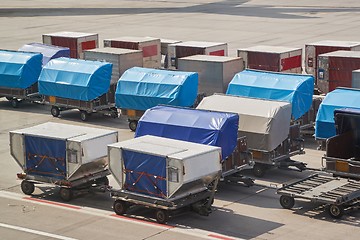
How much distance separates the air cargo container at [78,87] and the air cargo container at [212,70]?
166 inches

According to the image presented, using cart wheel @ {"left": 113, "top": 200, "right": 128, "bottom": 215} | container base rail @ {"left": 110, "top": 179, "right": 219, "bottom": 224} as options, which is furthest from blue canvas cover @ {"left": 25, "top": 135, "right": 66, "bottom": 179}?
container base rail @ {"left": 110, "top": 179, "right": 219, "bottom": 224}

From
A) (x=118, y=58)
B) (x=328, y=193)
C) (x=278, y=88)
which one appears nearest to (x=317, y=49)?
(x=278, y=88)

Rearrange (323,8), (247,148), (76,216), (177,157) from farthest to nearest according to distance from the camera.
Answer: (323,8), (247,148), (76,216), (177,157)

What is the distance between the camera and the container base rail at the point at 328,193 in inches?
1224

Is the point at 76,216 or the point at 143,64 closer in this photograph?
the point at 76,216

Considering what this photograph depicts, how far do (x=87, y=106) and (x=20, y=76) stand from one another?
5339 millimetres

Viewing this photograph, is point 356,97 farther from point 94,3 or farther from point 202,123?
point 94,3

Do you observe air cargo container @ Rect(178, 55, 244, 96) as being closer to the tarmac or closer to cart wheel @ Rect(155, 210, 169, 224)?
the tarmac

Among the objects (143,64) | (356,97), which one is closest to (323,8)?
(143,64)

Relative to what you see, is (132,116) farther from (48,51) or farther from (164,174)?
(164,174)

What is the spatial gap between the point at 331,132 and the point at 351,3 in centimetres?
6289

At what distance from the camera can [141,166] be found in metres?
31.3

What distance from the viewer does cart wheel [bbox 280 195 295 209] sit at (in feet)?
107

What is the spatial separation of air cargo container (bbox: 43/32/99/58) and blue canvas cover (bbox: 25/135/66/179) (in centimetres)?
2393
